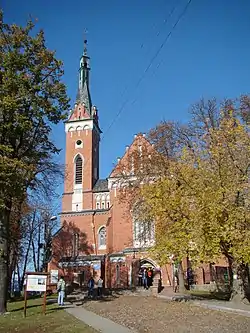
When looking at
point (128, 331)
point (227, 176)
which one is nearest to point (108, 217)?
point (227, 176)

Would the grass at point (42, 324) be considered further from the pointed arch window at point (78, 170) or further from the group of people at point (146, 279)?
the pointed arch window at point (78, 170)

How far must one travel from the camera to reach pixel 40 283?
17.2 meters

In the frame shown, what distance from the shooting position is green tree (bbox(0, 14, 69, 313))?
58.3 ft

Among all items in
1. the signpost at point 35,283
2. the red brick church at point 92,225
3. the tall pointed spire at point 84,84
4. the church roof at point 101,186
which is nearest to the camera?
the signpost at point 35,283

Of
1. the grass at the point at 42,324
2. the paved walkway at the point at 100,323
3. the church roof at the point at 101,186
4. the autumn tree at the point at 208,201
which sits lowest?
the grass at the point at 42,324

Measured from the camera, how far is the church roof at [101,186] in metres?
49.5

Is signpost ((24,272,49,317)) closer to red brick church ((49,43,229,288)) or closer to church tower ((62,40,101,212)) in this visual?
red brick church ((49,43,229,288))

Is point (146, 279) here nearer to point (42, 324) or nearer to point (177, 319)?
point (177, 319)

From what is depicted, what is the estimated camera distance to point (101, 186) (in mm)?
50469

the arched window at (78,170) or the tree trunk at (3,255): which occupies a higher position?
the arched window at (78,170)

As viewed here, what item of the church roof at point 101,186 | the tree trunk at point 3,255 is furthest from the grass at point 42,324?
the church roof at point 101,186

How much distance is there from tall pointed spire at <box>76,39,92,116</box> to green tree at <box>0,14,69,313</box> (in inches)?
1363

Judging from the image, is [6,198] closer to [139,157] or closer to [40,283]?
[40,283]

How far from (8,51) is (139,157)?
15326mm
